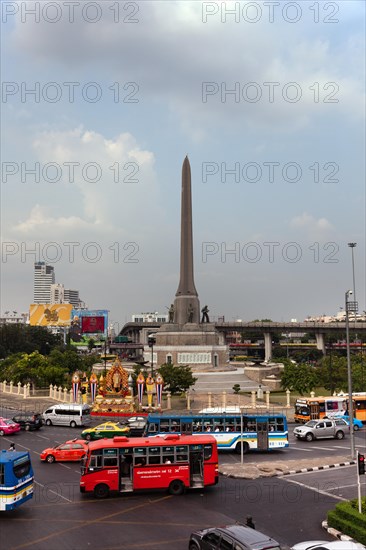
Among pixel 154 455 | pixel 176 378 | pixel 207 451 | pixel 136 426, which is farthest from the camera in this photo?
pixel 176 378

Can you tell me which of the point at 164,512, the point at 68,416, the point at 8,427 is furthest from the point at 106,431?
the point at 164,512

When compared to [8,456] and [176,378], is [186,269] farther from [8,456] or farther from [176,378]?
[8,456]

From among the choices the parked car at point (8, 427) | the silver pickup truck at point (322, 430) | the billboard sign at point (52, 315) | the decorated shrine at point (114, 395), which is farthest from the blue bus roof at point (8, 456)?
the billboard sign at point (52, 315)

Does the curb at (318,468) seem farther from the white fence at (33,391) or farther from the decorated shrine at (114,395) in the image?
the white fence at (33,391)

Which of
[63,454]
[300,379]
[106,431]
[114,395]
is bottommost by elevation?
[63,454]

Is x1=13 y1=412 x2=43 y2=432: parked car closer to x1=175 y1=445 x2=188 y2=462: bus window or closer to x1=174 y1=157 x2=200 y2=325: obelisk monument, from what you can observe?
x1=175 y1=445 x2=188 y2=462: bus window

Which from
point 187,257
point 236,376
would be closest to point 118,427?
point 236,376
